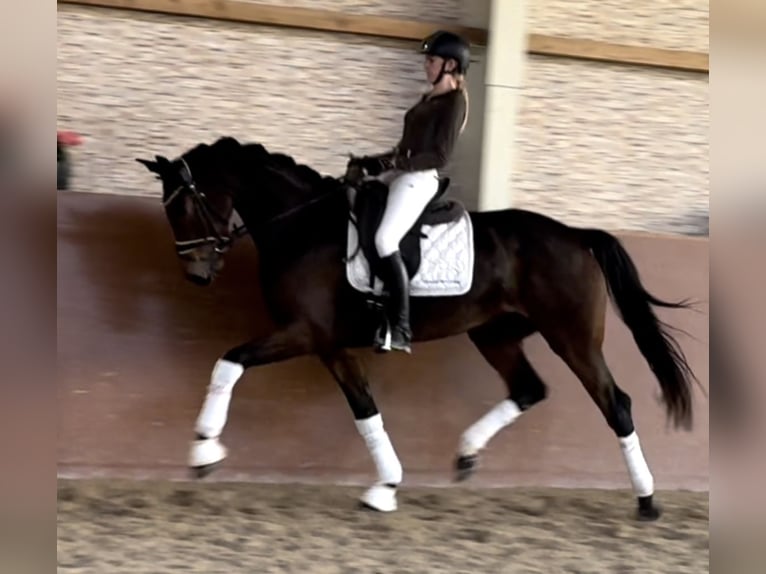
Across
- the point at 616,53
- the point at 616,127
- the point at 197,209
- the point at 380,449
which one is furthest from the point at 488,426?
the point at 616,53

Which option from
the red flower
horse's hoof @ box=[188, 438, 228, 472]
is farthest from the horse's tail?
the red flower

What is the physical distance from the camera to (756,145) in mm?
1499

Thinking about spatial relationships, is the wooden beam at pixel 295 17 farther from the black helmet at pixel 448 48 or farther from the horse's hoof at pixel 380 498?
the horse's hoof at pixel 380 498

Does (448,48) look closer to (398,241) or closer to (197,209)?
(398,241)

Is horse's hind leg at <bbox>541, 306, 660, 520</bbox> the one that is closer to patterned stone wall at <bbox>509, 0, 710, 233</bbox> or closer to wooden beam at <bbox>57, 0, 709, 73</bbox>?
patterned stone wall at <bbox>509, 0, 710, 233</bbox>

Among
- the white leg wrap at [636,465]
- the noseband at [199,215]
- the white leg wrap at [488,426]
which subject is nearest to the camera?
the noseband at [199,215]

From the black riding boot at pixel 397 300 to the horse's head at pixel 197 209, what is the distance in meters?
0.69

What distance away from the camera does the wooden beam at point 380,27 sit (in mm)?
4180

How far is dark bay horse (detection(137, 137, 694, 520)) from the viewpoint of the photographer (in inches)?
135

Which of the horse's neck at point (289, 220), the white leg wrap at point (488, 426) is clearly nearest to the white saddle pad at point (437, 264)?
the horse's neck at point (289, 220)

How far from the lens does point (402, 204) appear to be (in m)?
3.40

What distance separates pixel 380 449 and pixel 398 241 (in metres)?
0.90

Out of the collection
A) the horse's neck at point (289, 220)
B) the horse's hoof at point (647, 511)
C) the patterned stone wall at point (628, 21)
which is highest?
the patterned stone wall at point (628, 21)

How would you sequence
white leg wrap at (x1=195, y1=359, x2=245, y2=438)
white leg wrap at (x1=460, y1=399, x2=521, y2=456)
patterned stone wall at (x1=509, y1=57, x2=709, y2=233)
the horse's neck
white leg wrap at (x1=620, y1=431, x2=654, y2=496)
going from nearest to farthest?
white leg wrap at (x1=195, y1=359, x2=245, y2=438) → the horse's neck → white leg wrap at (x1=620, y1=431, x2=654, y2=496) → white leg wrap at (x1=460, y1=399, x2=521, y2=456) → patterned stone wall at (x1=509, y1=57, x2=709, y2=233)
